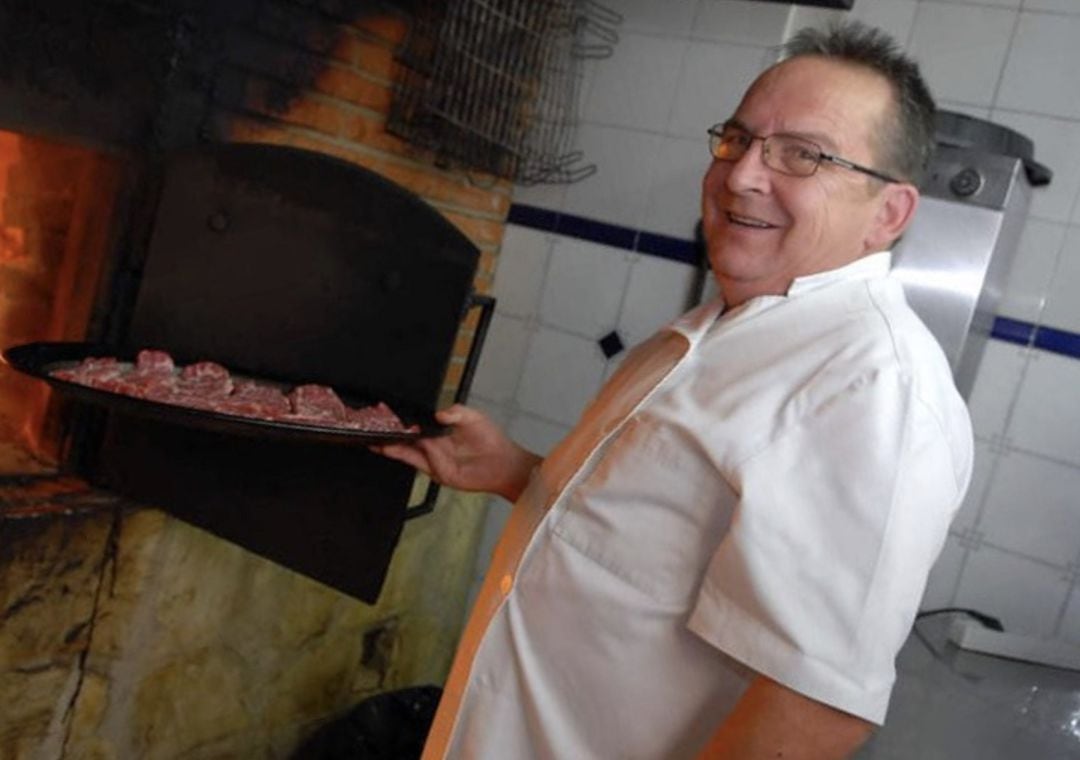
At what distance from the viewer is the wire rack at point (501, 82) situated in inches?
95.3

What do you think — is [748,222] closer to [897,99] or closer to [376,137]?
[897,99]

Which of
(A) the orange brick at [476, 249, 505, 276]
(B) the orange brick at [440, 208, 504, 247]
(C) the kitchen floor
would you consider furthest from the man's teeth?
(A) the orange brick at [476, 249, 505, 276]

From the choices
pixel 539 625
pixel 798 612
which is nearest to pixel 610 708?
pixel 539 625

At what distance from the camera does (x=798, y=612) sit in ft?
3.50

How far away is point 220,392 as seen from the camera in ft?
5.48

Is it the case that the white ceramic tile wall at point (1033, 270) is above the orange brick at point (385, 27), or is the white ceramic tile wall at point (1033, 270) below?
below

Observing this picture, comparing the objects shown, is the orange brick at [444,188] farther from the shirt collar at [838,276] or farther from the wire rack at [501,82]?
the shirt collar at [838,276]

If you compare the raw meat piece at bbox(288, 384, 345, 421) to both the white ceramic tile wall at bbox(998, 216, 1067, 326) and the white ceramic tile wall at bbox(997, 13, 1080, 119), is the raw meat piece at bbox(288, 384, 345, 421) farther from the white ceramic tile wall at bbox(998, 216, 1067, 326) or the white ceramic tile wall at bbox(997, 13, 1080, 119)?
the white ceramic tile wall at bbox(997, 13, 1080, 119)

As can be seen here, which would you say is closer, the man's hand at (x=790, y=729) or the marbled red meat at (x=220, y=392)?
the man's hand at (x=790, y=729)

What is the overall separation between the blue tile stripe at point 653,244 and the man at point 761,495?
1293 mm

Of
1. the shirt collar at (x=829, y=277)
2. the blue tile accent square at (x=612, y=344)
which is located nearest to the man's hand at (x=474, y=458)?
the shirt collar at (x=829, y=277)

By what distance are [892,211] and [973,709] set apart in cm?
107

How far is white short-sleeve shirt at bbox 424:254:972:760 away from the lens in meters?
1.06

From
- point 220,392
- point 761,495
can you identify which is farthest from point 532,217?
point 761,495
